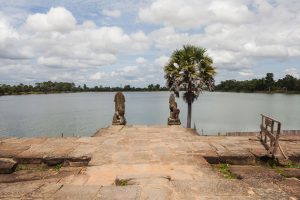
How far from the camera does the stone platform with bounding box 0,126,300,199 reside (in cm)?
525

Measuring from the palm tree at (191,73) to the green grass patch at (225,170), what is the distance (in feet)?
49.0

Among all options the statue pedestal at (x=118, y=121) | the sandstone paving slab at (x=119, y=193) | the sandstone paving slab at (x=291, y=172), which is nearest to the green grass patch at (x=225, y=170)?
the sandstone paving slab at (x=291, y=172)

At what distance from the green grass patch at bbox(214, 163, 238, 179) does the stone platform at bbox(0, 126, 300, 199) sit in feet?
0.36

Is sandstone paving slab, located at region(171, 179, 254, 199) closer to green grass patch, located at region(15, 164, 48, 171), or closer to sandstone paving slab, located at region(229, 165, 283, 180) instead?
sandstone paving slab, located at region(229, 165, 283, 180)

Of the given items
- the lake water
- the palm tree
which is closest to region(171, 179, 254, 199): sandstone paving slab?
the palm tree

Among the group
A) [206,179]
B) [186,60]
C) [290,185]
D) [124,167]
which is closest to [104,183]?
[124,167]

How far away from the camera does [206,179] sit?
599cm

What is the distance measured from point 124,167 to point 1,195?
2458mm

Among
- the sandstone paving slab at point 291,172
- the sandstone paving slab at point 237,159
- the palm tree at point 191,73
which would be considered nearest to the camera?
the sandstone paving slab at point 291,172

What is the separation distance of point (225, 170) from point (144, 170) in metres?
1.81

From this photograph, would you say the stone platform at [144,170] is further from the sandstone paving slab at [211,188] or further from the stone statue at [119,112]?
the stone statue at [119,112]

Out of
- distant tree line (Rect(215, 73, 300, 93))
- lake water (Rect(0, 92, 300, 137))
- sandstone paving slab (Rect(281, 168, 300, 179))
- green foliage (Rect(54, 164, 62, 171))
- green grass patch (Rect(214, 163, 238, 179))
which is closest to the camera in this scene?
green grass patch (Rect(214, 163, 238, 179))

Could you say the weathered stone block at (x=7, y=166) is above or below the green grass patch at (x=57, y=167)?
above

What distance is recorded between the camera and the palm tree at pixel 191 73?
22516 millimetres
